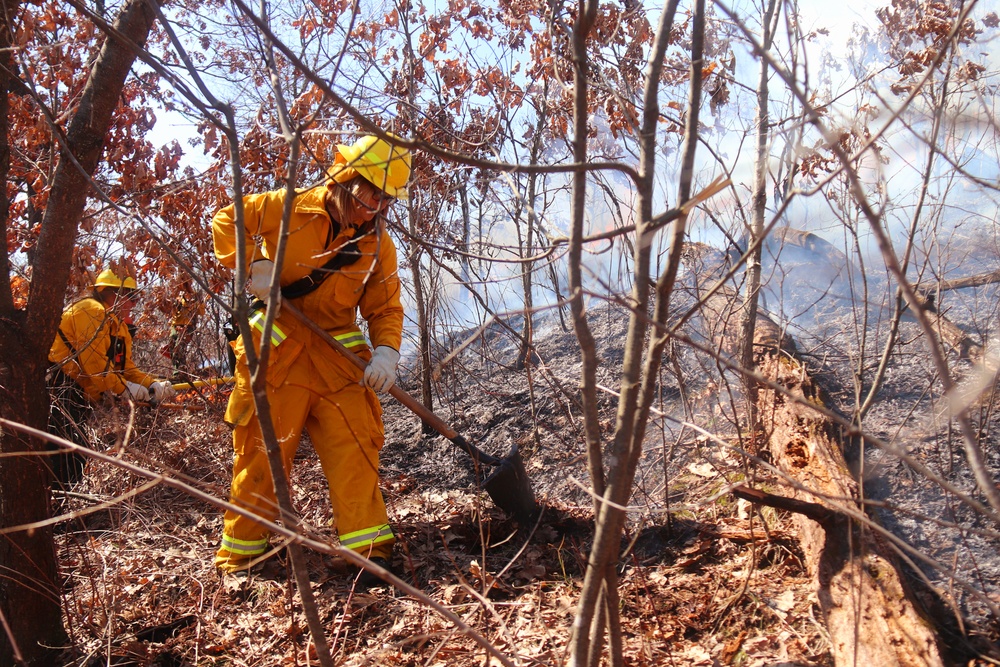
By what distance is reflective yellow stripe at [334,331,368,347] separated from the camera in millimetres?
3693

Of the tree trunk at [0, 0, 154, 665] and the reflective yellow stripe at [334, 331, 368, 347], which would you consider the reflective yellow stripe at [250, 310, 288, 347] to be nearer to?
the reflective yellow stripe at [334, 331, 368, 347]

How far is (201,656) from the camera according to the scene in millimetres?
3020

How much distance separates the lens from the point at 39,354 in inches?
114

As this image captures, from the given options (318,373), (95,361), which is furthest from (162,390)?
(318,373)

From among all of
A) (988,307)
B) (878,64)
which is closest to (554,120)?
(878,64)

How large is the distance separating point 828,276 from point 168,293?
4.81m

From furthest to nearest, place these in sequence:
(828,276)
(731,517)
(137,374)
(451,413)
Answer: (137,374) → (451,413) → (828,276) → (731,517)

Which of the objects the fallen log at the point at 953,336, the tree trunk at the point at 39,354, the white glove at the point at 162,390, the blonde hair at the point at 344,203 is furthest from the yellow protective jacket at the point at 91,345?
the fallen log at the point at 953,336

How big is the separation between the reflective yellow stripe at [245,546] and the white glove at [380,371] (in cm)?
95

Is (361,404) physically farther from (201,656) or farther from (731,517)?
(731,517)

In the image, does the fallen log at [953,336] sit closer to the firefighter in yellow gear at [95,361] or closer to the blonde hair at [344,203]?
the blonde hair at [344,203]

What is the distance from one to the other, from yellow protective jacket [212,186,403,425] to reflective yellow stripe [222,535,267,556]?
1.98ft

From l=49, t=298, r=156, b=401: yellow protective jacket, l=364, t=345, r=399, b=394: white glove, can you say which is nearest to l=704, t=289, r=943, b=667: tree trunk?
l=364, t=345, r=399, b=394: white glove

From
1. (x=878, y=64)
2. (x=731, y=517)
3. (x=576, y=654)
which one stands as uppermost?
(x=878, y=64)
